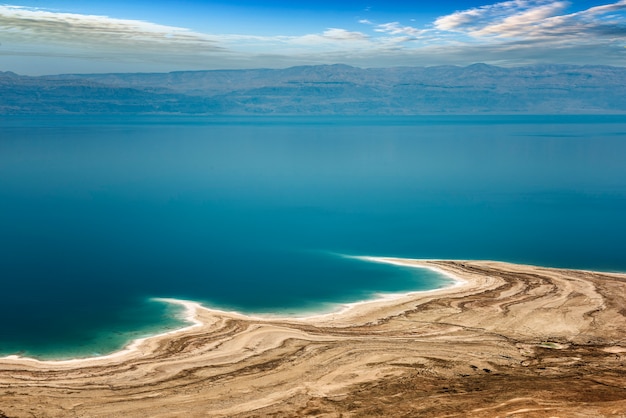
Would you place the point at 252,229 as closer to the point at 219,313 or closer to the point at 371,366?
the point at 219,313

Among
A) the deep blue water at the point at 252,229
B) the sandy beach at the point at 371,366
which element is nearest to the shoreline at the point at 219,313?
the sandy beach at the point at 371,366

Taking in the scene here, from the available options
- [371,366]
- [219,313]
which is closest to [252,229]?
[219,313]

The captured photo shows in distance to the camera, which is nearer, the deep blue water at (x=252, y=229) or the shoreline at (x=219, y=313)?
the shoreline at (x=219, y=313)

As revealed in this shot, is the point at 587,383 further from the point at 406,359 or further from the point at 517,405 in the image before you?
the point at 406,359

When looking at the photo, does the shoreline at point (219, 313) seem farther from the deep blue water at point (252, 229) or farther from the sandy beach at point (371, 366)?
the deep blue water at point (252, 229)

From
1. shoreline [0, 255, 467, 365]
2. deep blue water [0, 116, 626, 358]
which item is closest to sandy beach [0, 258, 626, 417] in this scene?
shoreline [0, 255, 467, 365]

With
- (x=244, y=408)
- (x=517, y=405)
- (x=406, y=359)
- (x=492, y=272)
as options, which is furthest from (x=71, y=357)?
(x=492, y=272)

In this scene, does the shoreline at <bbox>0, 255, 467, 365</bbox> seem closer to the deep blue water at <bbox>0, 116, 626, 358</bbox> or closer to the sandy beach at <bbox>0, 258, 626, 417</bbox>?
the sandy beach at <bbox>0, 258, 626, 417</bbox>
